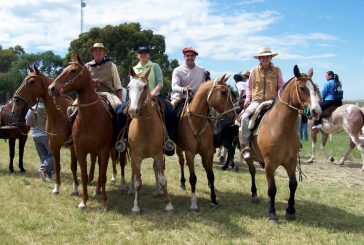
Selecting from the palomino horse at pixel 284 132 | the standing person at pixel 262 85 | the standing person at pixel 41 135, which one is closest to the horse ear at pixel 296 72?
the palomino horse at pixel 284 132

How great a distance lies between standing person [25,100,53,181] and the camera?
9.28m

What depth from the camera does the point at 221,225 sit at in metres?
6.24

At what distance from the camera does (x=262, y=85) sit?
285 inches

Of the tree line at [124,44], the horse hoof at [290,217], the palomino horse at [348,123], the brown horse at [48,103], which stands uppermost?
the tree line at [124,44]

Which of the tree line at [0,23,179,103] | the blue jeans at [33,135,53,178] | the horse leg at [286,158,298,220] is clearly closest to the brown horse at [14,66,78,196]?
the blue jeans at [33,135,53,178]

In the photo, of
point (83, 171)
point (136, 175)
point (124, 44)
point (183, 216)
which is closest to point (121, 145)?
point (136, 175)

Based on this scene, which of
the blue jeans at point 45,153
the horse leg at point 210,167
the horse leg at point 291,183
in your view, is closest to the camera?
the horse leg at point 291,183

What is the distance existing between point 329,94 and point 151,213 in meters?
8.52

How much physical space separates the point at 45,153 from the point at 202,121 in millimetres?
4697

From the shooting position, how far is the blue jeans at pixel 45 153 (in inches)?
380

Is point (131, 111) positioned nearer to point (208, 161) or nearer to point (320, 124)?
point (208, 161)

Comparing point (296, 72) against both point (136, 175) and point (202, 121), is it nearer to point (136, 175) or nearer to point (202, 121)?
point (202, 121)

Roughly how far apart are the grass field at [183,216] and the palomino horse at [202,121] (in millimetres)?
835

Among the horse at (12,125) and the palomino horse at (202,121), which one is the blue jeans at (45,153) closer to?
the horse at (12,125)
